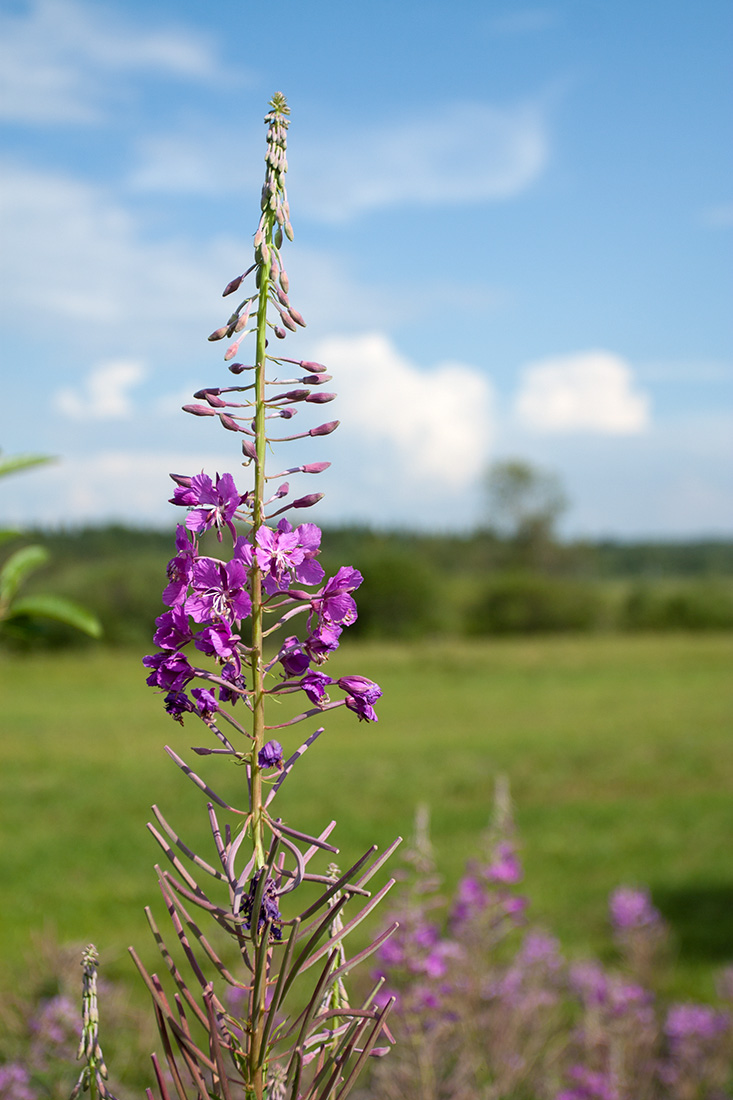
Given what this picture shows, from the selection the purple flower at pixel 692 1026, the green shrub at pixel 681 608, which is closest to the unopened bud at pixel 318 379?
the purple flower at pixel 692 1026

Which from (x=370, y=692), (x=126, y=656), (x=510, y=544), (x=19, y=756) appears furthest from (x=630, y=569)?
(x=370, y=692)

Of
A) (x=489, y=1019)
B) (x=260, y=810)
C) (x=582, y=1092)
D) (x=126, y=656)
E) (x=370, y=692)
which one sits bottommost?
(x=126, y=656)

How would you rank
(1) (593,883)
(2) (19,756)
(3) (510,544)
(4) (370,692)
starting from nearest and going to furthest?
(4) (370,692)
(1) (593,883)
(2) (19,756)
(3) (510,544)

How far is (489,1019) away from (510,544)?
215 feet

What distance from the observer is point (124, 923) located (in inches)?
384

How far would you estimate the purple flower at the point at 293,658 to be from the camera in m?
1.40

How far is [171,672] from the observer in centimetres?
135

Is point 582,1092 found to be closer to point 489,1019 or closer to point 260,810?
point 489,1019

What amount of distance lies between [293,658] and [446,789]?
15.4 meters

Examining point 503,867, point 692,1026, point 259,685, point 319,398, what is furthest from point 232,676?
point 692,1026

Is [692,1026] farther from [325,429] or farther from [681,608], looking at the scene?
[681,608]

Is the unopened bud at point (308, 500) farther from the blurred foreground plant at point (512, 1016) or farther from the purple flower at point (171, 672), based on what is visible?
the blurred foreground plant at point (512, 1016)

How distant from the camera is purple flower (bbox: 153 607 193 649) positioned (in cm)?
135

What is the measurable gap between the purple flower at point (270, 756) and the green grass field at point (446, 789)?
4.25m
